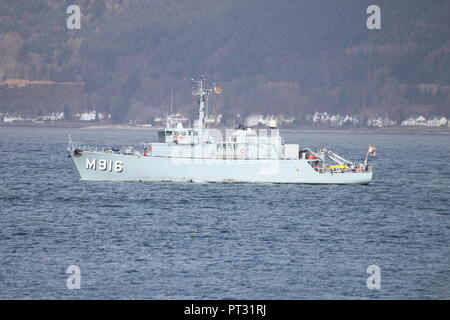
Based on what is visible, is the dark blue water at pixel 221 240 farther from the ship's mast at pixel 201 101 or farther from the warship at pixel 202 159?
the ship's mast at pixel 201 101

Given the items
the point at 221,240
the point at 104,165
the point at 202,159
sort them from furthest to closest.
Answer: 1. the point at 104,165
2. the point at 202,159
3. the point at 221,240

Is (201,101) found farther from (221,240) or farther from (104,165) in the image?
(221,240)

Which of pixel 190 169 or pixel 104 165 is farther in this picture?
pixel 104 165

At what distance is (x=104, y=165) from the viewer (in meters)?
70.8

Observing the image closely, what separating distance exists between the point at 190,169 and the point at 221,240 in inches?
886

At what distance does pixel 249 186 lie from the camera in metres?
73.3

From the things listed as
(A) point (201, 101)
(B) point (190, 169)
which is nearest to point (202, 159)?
(B) point (190, 169)

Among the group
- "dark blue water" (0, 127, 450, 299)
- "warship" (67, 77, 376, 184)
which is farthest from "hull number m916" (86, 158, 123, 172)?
"dark blue water" (0, 127, 450, 299)

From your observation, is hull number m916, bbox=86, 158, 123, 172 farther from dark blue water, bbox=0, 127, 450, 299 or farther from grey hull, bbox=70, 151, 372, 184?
dark blue water, bbox=0, 127, 450, 299

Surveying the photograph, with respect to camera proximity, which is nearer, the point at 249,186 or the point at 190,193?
the point at 190,193

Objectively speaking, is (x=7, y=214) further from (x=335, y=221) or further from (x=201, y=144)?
(x=335, y=221)

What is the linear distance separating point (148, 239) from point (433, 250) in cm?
1659

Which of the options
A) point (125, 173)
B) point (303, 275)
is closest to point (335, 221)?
point (303, 275)

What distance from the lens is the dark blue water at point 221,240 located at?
124ft
